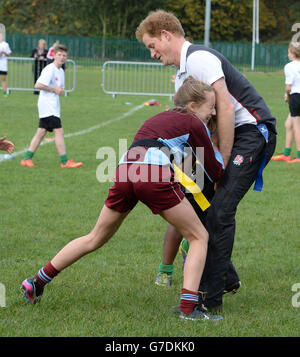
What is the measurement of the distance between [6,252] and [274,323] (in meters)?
2.70

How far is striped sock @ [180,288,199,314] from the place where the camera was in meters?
4.37

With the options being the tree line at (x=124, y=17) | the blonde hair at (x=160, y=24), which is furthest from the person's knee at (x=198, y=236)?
the tree line at (x=124, y=17)

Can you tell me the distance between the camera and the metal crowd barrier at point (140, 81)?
81.3 ft

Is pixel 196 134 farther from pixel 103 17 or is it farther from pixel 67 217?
pixel 103 17

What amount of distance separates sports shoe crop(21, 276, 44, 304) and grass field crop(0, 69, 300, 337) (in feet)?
0.21

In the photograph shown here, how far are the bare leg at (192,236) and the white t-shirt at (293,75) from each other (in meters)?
7.42

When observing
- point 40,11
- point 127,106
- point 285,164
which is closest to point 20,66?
point 127,106

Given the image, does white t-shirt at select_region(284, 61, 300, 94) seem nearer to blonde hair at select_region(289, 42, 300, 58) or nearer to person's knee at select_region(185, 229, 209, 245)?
blonde hair at select_region(289, 42, 300, 58)

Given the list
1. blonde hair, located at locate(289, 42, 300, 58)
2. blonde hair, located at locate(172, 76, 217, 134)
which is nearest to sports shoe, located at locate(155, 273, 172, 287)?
blonde hair, located at locate(172, 76, 217, 134)

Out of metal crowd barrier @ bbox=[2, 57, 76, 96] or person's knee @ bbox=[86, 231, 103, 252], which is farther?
metal crowd barrier @ bbox=[2, 57, 76, 96]

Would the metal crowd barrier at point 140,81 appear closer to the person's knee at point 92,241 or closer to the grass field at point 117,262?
the grass field at point 117,262

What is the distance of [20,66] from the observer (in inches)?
1085

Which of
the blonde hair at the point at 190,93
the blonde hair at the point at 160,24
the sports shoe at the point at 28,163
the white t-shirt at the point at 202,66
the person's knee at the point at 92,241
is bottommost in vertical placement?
the sports shoe at the point at 28,163

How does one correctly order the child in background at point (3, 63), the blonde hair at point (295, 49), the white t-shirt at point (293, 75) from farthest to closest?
the child in background at point (3, 63)
the white t-shirt at point (293, 75)
the blonde hair at point (295, 49)
